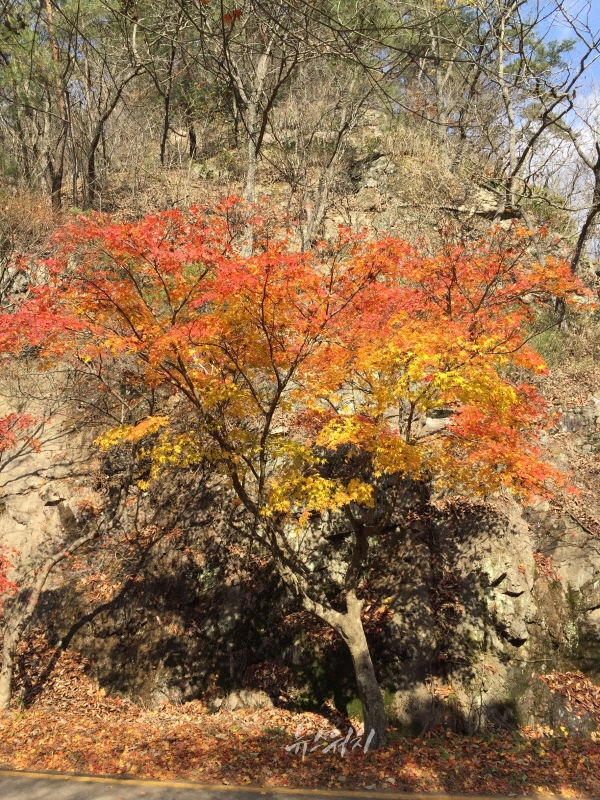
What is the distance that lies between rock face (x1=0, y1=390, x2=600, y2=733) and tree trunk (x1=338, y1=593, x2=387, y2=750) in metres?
1.17

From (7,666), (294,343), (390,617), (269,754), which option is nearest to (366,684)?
(269,754)

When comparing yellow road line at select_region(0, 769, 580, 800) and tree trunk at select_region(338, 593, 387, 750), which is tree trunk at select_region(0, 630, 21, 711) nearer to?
yellow road line at select_region(0, 769, 580, 800)

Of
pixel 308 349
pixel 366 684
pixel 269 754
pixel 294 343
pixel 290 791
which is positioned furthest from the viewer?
pixel 366 684

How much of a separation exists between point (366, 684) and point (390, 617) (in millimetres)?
1989

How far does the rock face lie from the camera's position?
9.59m

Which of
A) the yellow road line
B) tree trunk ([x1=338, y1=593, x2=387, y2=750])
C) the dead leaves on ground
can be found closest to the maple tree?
tree trunk ([x1=338, y1=593, x2=387, y2=750])

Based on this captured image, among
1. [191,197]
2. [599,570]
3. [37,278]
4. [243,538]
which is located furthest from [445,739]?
[191,197]

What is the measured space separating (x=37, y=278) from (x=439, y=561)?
14803 millimetres

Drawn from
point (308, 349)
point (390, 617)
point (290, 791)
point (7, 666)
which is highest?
point (308, 349)

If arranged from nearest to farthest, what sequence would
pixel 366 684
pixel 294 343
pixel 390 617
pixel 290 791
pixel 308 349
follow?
pixel 290 791, pixel 308 349, pixel 294 343, pixel 366 684, pixel 390 617

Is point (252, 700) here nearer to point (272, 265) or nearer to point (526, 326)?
point (272, 265)

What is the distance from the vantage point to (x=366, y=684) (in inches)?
335

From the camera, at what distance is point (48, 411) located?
15.8 m

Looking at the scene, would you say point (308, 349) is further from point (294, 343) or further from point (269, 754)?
point (269, 754)
